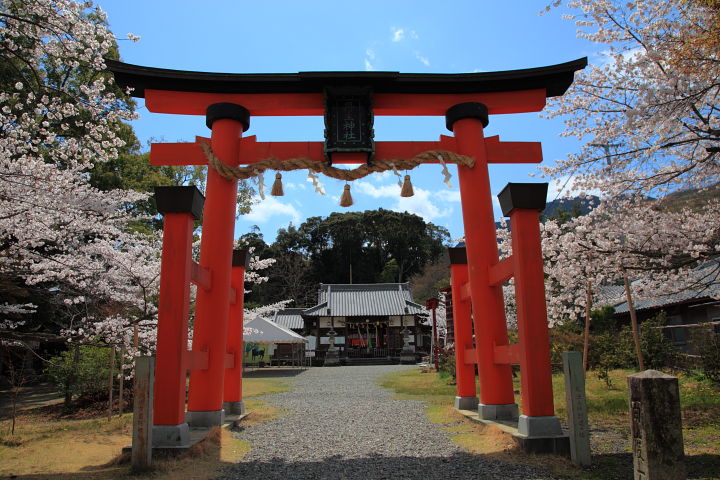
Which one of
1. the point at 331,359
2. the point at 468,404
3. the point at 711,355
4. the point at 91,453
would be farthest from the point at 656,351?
the point at 331,359

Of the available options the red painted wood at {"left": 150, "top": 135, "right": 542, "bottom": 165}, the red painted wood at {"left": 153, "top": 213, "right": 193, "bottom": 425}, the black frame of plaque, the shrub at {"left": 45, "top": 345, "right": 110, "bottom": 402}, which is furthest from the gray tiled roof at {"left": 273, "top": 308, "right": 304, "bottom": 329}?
the red painted wood at {"left": 153, "top": 213, "right": 193, "bottom": 425}

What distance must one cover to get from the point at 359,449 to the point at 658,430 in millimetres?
3620

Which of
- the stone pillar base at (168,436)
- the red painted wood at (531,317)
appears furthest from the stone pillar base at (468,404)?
the stone pillar base at (168,436)

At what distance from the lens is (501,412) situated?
6.21 metres

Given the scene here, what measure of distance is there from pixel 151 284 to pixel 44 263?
197 centimetres

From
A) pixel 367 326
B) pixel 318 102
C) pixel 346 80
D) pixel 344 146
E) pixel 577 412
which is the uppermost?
pixel 346 80

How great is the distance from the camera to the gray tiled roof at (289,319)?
115 ft

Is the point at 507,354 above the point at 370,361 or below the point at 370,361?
above

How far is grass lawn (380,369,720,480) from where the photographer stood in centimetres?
436

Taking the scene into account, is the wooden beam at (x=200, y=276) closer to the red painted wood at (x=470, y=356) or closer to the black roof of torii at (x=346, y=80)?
the black roof of torii at (x=346, y=80)

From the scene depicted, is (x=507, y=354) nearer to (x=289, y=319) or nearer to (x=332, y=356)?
(x=332, y=356)

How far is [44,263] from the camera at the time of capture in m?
8.01

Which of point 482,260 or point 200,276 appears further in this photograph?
point 482,260

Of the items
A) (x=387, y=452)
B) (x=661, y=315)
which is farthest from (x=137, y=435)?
(x=661, y=315)
